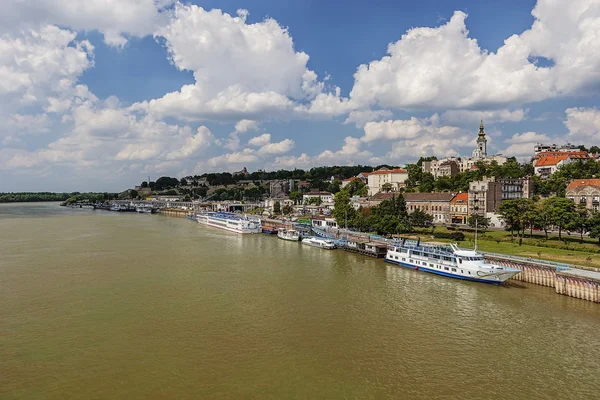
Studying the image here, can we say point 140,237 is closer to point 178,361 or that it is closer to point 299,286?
point 299,286

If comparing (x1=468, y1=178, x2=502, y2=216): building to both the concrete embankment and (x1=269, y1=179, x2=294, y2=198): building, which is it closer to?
the concrete embankment

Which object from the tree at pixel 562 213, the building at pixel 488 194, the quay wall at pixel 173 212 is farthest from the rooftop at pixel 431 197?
the quay wall at pixel 173 212

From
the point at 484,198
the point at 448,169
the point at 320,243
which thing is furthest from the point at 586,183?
the point at 448,169

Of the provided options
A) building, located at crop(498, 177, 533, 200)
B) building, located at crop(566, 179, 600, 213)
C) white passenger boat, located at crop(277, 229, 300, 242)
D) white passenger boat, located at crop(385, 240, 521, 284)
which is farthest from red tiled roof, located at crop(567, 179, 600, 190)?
white passenger boat, located at crop(277, 229, 300, 242)

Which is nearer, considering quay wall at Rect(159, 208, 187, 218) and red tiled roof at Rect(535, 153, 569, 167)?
red tiled roof at Rect(535, 153, 569, 167)

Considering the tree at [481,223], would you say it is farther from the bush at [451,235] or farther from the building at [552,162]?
the building at [552,162]

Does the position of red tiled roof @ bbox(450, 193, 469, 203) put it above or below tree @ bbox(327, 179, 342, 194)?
below
